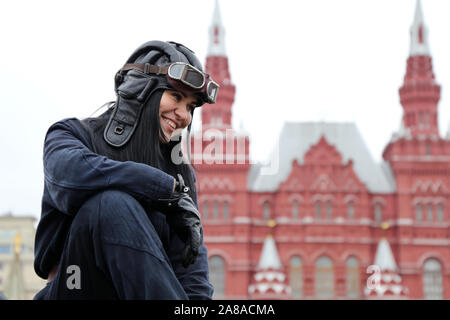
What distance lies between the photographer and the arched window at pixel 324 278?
36406 millimetres

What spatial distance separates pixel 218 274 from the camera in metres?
37.0

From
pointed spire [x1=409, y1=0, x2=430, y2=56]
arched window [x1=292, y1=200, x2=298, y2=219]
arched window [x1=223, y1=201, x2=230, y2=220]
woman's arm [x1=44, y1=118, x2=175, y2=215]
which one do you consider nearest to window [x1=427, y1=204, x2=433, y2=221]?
arched window [x1=292, y1=200, x2=298, y2=219]

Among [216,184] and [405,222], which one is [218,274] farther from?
[405,222]

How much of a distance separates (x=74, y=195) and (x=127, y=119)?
36cm

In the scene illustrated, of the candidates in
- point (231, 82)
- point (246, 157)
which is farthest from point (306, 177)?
point (231, 82)

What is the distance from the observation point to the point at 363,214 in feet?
123

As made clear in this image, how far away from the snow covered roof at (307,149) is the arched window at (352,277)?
3.56 m

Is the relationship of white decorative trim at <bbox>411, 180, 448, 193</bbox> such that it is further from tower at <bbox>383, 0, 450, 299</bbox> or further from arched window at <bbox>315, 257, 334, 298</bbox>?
arched window at <bbox>315, 257, 334, 298</bbox>

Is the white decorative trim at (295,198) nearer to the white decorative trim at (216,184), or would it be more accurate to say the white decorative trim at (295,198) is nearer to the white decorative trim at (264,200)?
the white decorative trim at (264,200)

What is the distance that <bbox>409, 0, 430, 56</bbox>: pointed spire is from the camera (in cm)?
3978

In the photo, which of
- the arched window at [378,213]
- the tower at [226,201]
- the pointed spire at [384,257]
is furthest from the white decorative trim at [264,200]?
the pointed spire at [384,257]

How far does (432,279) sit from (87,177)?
35.9 m

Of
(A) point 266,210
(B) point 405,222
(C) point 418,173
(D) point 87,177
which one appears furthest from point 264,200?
(D) point 87,177

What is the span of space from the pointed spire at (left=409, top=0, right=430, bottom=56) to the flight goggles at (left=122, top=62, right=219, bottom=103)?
38.4 metres
